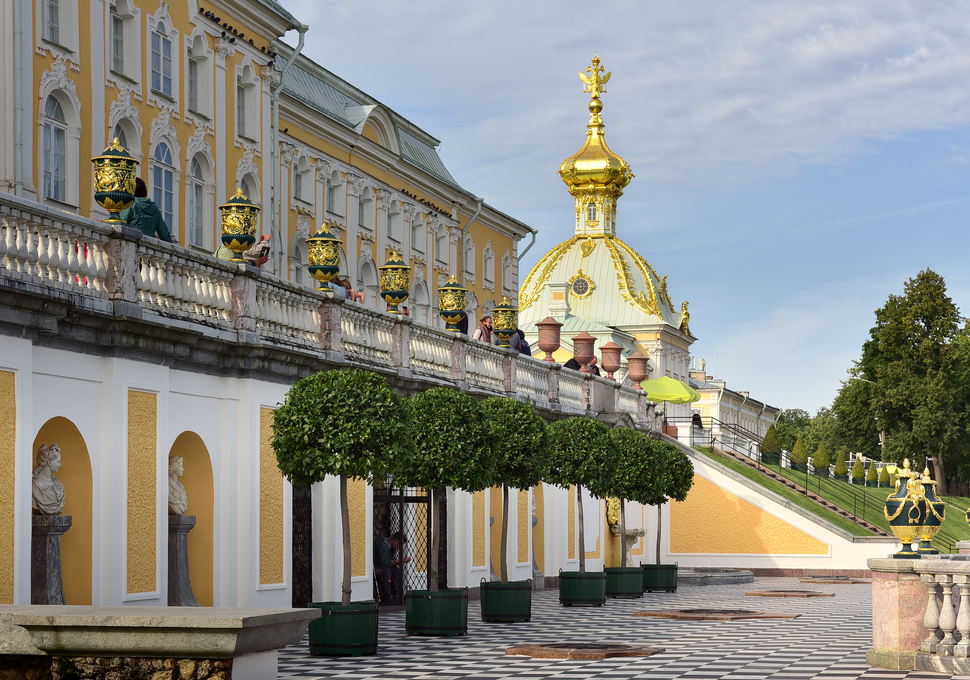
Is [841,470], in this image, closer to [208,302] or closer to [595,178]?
[595,178]

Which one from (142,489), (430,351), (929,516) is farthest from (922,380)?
(142,489)

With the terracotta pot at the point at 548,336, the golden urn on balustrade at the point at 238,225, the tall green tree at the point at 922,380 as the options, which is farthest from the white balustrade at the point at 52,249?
the tall green tree at the point at 922,380

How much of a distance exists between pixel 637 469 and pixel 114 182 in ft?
53.5

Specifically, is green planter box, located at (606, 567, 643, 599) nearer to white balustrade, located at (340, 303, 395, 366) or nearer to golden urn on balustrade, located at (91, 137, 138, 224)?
white balustrade, located at (340, 303, 395, 366)

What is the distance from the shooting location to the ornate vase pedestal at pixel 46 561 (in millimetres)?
15352

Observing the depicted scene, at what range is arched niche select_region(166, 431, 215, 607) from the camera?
19125 millimetres

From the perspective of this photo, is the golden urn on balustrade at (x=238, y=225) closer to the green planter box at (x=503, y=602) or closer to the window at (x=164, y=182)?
the green planter box at (x=503, y=602)

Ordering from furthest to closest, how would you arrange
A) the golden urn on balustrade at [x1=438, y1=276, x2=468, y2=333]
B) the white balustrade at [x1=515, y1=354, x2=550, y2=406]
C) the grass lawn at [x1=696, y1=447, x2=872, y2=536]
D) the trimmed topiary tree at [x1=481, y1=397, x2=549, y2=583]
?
the grass lawn at [x1=696, y1=447, x2=872, y2=536], the white balustrade at [x1=515, y1=354, x2=550, y2=406], the golden urn on balustrade at [x1=438, y1=276, x2=468, y2=333], the trimmed topiary tree at [x1=481, y1=397, x2=549, y2=583]

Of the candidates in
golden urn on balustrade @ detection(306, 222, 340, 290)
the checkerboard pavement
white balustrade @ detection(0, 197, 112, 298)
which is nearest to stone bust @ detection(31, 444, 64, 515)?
white balustrade @ detection(0, 197, 112, 298)

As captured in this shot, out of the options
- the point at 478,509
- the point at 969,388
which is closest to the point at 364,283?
the point at 478,509

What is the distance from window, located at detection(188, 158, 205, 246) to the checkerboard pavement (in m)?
8.75

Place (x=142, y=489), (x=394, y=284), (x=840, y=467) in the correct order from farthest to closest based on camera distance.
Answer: (x=840, y=467), (x=394, y=284), (x=142, y=489)

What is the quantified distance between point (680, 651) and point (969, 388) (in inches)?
2308

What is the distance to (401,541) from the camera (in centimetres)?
2548
